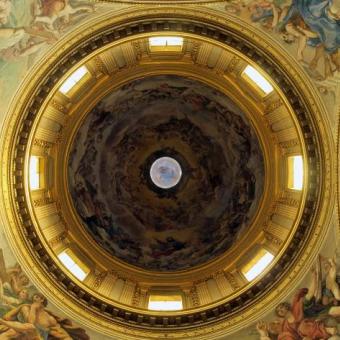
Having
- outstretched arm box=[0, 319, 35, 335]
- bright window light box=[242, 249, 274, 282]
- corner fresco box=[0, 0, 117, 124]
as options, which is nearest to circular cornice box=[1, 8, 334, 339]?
corner fresco box=[0, 0, 117, 124]

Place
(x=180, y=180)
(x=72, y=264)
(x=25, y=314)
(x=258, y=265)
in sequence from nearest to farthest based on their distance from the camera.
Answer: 1. (x=25, y=314)
2. (x=258, y=265)
3. (x=72, y=264)
4. (x=180, y=180)

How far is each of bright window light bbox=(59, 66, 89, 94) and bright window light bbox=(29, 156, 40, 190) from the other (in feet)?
8.67

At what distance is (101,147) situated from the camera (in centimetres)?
2245

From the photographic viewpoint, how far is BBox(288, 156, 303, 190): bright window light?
58.3 ft

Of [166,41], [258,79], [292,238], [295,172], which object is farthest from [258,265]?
[166,41]

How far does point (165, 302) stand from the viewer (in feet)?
62.4

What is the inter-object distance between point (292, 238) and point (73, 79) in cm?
937

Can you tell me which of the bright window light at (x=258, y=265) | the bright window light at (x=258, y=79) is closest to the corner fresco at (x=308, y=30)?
the bright window light at (x=258, y=79)

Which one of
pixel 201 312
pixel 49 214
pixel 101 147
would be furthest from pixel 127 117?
pixel 201 312

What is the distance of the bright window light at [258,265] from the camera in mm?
18312

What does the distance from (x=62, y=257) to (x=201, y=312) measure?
18.1 ft

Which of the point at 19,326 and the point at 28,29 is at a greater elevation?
the point at 28,29

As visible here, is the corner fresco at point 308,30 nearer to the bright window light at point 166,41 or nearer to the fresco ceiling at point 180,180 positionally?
the bright window light at point 166,41

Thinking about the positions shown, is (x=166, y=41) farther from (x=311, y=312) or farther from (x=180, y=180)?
(x=311, y=312)
